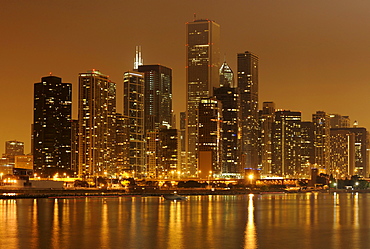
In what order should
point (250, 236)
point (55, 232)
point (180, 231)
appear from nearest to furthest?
point (250, 236)
point (55, 232)
point (180, 231)

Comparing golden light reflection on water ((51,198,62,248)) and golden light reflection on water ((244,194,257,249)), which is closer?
golden light reflection on water ((244,194,257,249))

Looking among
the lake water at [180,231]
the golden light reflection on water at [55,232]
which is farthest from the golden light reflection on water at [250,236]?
the golden light reflection on water at [55,232]

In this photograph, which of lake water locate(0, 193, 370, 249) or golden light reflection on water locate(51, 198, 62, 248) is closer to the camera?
lake water locate(0, 193, 370, 249)

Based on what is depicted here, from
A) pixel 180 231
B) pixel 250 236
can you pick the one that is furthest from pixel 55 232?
pixel 250 236

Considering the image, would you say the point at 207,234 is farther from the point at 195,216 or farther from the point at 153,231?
the point at 195,216

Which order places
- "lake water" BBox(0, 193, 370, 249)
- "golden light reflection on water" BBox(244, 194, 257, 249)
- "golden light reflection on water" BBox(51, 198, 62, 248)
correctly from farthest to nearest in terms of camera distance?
"golden light reflection on water" BBox(51, 198, 62, 248) < "lake water" BBox(0, 193, 370, 249) < "golden light reflection on water" BBox(244, 194, 257, 249)

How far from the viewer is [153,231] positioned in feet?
205

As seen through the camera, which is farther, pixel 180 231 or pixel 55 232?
pixel 180 231

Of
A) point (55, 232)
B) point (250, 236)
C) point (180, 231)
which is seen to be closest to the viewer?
point (250, 236)

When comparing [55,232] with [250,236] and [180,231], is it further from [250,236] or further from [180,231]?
[250,236]

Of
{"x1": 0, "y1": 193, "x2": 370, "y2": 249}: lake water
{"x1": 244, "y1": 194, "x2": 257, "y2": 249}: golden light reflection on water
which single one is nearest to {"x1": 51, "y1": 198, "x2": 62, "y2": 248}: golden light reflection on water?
{"x1": 0, "y1": 193, "x2": 370, "y2": 249}: lake water

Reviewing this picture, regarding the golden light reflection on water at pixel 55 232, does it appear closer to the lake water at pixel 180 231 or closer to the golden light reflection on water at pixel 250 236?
the lake water at pixel 180 231

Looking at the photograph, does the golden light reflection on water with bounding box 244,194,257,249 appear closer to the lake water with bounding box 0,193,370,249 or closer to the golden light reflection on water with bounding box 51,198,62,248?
the lake water with bounding box 0,193,370,249

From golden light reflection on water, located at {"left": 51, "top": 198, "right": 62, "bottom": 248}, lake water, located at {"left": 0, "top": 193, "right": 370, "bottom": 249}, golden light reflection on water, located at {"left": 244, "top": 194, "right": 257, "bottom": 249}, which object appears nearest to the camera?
golden light reflection on water, located at {"left": 244, "top": 194, "right": 257, "bottom": 249}
